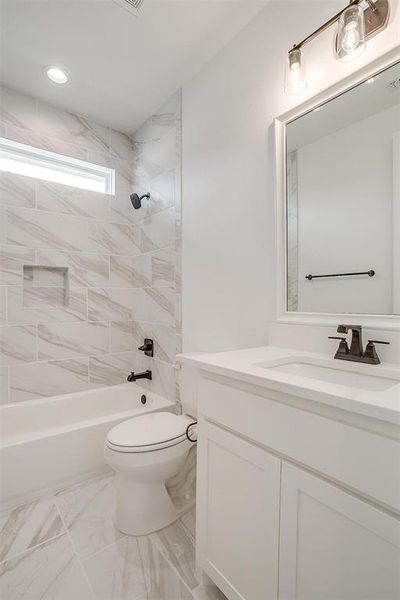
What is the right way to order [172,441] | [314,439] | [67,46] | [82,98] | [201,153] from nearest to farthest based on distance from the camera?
1. [314,439]
2. [172,441]
3. [67,46]
4. [201,153]
5. [82,98]

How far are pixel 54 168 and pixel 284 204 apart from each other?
6.41ft

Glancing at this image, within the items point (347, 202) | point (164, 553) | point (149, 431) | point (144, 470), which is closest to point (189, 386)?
point (149, 431)

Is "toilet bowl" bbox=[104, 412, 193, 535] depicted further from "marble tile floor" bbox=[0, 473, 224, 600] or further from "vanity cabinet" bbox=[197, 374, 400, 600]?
"vanity cabinet" bbox=[197, 374, 400, 600]

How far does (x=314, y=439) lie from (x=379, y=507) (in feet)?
0.55

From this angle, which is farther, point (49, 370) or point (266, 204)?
point (49, 370)

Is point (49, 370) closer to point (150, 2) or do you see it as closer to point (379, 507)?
point (379, 507)

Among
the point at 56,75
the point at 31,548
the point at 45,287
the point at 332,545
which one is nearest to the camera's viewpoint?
the point at 332,545

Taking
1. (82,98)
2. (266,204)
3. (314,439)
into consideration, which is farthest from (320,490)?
(82,98)

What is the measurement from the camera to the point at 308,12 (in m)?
1.27

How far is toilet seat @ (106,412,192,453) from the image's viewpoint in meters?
1.35

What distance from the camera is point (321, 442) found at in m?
0.68

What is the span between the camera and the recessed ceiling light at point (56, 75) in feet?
6.18

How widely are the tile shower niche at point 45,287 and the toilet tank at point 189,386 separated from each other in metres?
1.30

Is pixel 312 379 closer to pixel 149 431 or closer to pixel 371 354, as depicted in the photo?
pixel 371 354
